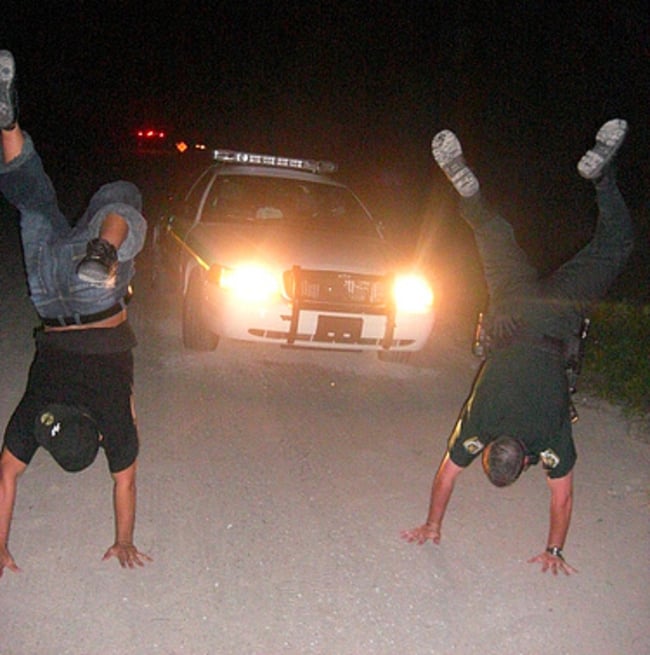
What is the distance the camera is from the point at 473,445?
3592 mm

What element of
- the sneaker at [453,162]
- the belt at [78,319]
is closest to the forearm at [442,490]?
the sneaker at [453,162]

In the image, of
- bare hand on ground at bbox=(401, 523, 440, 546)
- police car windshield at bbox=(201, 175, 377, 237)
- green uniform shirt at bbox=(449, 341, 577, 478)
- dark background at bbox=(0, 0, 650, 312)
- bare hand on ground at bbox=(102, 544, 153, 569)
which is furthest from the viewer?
dark background at bbox=(0, 0, 650, 312)

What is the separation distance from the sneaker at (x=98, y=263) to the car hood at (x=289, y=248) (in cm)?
368

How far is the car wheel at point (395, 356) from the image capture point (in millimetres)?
7012

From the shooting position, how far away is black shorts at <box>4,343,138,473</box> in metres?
3.13

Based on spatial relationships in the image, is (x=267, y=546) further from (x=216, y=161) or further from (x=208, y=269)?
(x=216, y=161)

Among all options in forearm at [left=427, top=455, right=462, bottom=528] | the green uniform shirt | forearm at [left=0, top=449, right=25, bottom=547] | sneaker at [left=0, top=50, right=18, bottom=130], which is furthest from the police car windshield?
sneaker at [left=0, top=50, right=18, bottom=130]

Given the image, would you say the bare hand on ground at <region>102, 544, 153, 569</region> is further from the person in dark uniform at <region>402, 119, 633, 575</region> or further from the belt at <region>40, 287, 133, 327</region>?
the person in dark uniform at <region>402, 119, 633, 575</region>

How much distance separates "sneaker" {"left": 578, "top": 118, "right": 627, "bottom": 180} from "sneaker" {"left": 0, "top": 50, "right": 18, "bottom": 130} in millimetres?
2036

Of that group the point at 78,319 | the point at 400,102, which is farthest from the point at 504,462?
the point at 400,102

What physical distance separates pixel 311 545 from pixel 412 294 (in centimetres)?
313

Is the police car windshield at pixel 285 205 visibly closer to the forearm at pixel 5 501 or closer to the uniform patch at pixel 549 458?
the uniform patch at pixel 549 458

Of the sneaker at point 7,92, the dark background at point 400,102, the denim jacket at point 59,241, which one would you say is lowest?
the dark background at point 400,102

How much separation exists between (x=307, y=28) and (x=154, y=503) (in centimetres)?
3219
